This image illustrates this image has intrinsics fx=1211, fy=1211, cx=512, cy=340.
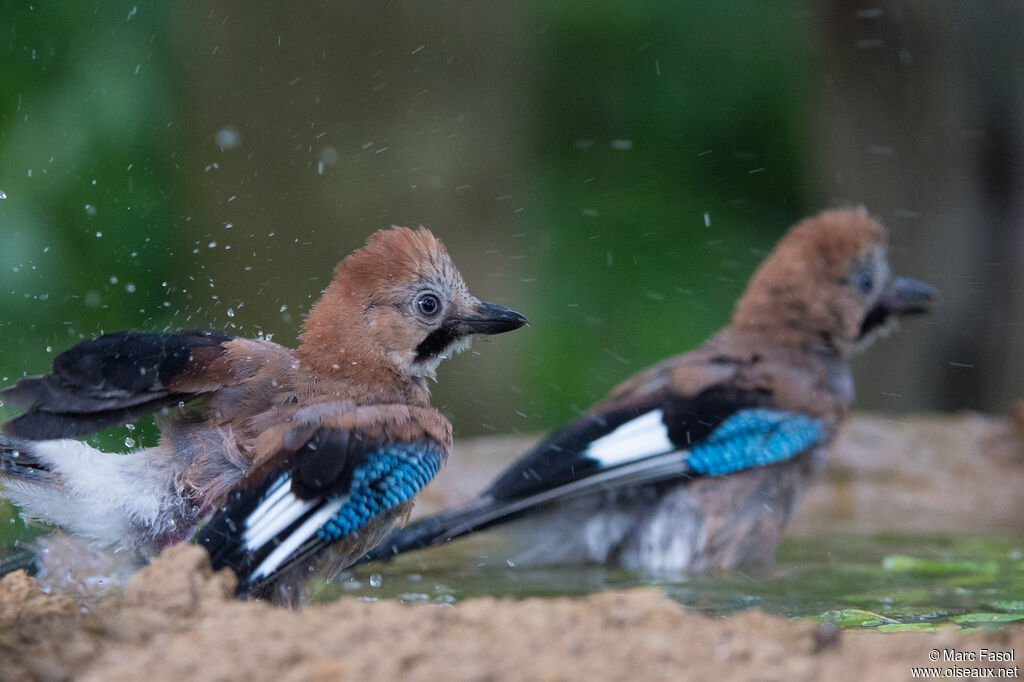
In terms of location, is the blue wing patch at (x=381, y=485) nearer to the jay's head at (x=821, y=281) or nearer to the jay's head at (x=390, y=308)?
the jay's head at (x=390, y=308)

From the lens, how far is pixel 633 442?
4.65m

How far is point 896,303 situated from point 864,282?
0.25 m

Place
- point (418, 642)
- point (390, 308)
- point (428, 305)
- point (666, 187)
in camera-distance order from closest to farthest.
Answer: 1. point (418, 642)
2. point (390, 308)
3. point (428, 305)
4. point (666, 187)

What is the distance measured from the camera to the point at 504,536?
4.74 meters

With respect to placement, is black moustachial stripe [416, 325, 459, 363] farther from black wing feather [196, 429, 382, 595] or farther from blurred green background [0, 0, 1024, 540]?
blurred green background [0, 0, 1024, 540]

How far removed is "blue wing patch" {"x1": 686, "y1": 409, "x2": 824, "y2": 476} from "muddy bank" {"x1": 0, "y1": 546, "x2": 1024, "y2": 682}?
2.40m

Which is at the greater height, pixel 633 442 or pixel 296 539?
pixel 296 539

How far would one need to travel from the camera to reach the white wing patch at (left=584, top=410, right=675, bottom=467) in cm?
457

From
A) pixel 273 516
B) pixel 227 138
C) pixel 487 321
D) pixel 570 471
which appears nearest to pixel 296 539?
pixel 273 516

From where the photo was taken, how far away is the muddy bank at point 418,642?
1979 millimetres

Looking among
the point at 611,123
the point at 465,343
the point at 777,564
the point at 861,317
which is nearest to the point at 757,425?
the point at 777,564

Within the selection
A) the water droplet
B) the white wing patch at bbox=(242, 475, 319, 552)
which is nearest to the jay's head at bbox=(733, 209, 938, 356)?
the white wing patch at bbox=(242, 475, 319, 552)

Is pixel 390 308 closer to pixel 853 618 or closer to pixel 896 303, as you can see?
pixel 853 618

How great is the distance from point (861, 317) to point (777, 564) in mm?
1435
